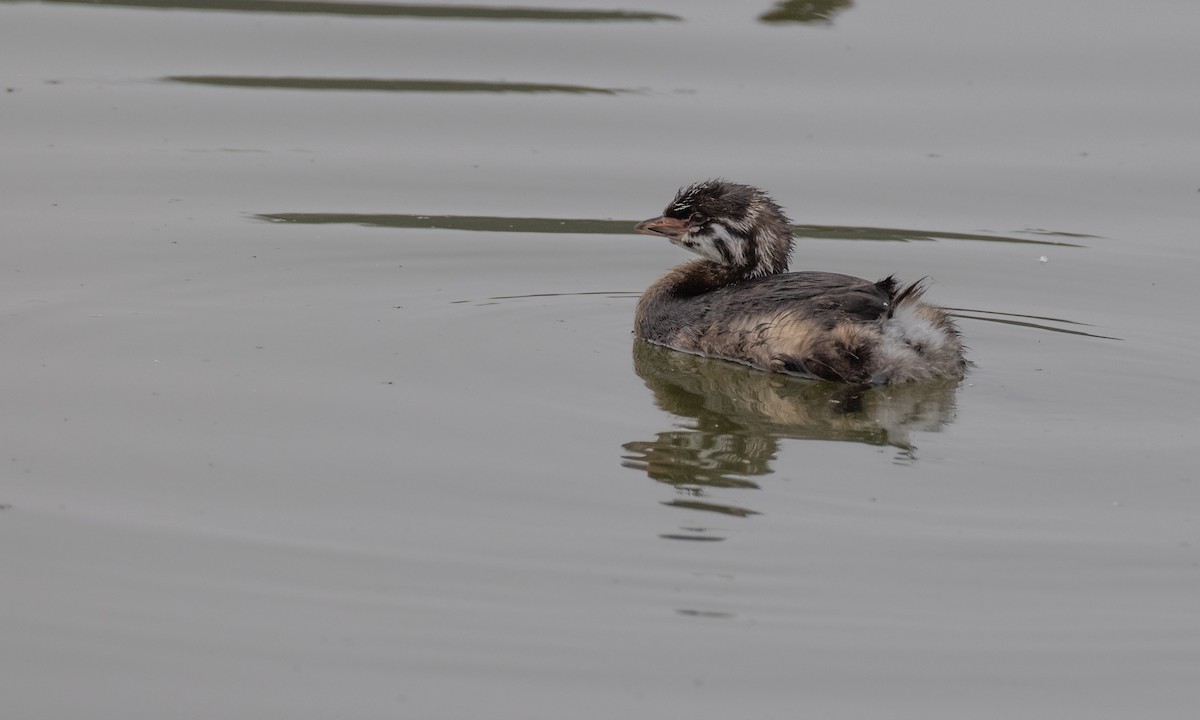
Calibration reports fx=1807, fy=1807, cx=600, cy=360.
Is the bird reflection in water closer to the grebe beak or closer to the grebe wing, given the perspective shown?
the grebe wing

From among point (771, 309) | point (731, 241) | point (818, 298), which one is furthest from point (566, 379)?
point (731, 241)

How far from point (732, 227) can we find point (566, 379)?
4.81 ft

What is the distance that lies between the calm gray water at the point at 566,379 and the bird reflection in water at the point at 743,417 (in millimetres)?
30

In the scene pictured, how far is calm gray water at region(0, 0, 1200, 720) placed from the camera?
5410mm

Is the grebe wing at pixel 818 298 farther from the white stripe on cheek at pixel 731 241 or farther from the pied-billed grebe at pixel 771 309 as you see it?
the white stripe on cheek at pixel 731 241

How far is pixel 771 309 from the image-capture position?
8406 millimetres

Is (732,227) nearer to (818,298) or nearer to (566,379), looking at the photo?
(818,298)

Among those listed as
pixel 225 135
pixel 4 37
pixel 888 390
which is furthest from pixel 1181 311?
pixel 4 37

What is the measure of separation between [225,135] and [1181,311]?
656 centimetres

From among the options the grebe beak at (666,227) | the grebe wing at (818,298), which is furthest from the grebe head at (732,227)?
the grebe wing at (818,298)

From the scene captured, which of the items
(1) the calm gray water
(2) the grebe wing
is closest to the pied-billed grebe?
(2) the grebe wing

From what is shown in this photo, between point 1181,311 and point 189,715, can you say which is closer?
point 189,715

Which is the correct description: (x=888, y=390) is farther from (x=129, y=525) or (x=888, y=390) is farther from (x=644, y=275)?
(x=129, y=525)

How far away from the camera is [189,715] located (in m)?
5.06
